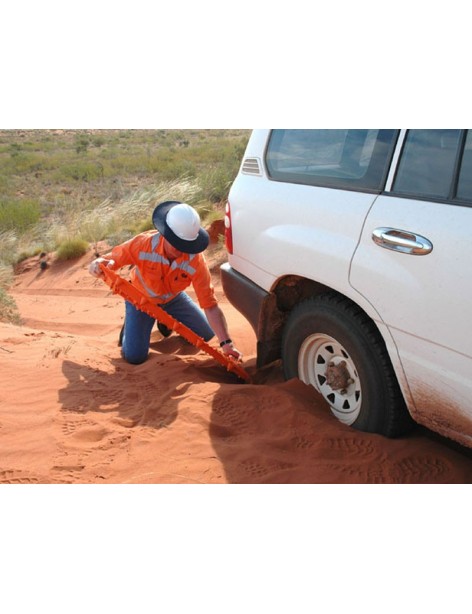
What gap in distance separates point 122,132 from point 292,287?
141ft

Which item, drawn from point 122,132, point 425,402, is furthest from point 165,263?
point 122,132

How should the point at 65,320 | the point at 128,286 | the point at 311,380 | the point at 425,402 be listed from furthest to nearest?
the point at 65,320 → the point at 128,286 → the point at 311,380 → the point at 425,402

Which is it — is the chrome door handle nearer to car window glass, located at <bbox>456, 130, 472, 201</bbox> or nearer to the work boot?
car window glass, located at <bbox>456, 130, 472, 201</bbox>

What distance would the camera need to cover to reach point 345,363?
Answer: 333cm

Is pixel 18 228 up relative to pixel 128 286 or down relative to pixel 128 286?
down

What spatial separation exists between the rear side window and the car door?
0.13m

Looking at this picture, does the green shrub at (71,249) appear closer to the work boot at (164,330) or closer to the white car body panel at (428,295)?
the work boot at (164,330)

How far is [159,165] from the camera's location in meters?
23.5

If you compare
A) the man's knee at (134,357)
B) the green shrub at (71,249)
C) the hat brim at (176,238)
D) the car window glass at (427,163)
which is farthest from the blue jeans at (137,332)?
the green shrub at (71,249)

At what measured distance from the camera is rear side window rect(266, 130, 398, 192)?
9.78 ft

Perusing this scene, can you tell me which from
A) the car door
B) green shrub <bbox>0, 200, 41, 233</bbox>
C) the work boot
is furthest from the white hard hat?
green shrub <bbox>0, 200, 41, 233</bbox>

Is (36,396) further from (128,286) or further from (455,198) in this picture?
(455,198)

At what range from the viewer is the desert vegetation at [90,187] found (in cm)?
1195

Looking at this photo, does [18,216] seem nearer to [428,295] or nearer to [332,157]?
[332,157]
